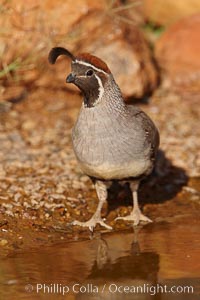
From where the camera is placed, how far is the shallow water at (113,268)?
193 inches

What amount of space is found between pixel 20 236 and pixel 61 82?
3.21 metres

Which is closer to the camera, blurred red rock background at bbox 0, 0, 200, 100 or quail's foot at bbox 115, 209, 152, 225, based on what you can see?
quail's foot at bbox 115, 209, 152, 225

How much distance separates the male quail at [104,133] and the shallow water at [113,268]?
1.42 ft

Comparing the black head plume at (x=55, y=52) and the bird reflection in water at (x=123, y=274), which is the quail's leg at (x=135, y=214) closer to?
the bird reflection in water at (x=123, y=274)

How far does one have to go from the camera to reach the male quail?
6055mm

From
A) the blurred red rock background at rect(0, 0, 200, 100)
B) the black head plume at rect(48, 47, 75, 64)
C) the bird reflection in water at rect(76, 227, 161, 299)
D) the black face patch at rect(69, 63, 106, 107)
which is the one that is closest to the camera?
the bird reflection in water at rect(76, 227, 161, 299)

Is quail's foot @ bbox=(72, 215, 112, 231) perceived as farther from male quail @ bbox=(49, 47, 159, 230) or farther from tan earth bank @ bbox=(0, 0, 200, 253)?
tan earth bank @ bbox=(0, 0, 200, 253)

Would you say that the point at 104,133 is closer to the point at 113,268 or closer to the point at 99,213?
the point at 99,213

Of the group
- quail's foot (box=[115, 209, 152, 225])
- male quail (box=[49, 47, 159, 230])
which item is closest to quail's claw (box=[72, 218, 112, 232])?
male quail (box=[49, 47, 159, 230])

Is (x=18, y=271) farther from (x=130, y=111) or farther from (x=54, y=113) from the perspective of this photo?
(x=54, y=113)

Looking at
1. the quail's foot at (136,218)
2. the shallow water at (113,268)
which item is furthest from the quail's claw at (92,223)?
the quail's foot at (136,218)

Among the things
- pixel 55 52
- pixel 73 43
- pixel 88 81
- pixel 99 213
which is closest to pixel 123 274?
Result: pixel 99 213

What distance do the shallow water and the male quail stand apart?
432mm

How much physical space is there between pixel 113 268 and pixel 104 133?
1.20 meters
